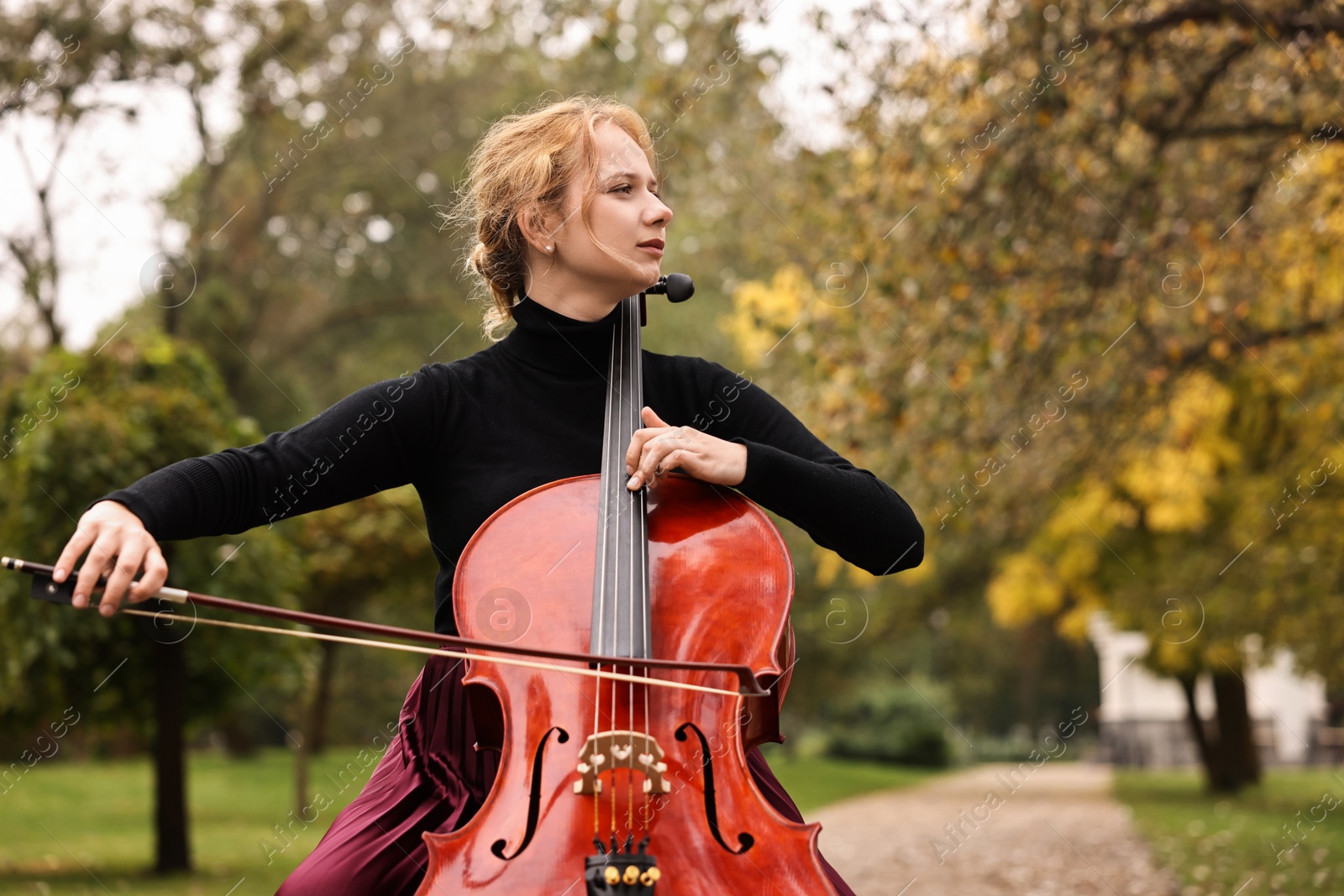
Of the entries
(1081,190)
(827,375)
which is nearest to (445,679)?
(827,375)

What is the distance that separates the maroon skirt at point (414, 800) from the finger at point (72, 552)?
0.57 m

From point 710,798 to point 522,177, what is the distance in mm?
1115

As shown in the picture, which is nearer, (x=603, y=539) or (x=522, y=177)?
(x=603, y=539)

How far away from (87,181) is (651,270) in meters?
12.0

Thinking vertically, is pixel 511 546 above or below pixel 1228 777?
below

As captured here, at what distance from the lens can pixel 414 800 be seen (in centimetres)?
202

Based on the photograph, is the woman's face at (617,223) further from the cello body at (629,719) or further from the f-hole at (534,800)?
the f-hole at (534,800)

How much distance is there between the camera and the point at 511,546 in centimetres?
202

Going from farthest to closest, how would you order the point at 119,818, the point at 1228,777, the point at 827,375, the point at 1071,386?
1. the point at 1228,777
2. the point at 119,818
3. the point at 1071,386
4. the point at 827,375

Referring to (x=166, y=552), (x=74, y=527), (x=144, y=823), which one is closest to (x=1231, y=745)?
(x=144, y=823)

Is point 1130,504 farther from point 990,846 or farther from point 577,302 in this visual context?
point 577,302

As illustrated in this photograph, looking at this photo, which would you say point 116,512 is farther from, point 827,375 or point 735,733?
point 827,375

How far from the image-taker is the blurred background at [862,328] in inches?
262

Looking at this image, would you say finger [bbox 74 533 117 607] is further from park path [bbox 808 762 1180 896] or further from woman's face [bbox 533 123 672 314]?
park path [bbox 808 762 1180 896]
